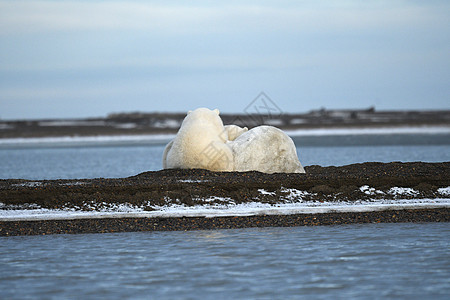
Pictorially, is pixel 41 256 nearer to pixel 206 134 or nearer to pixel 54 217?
pixel 54 217

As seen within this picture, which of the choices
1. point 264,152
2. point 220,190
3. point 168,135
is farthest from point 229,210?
point 168,135

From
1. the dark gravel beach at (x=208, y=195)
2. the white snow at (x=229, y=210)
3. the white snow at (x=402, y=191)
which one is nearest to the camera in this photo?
the dark gravel beach at (x=208, y=195)

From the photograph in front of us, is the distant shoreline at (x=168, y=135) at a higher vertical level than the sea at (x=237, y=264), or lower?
higher

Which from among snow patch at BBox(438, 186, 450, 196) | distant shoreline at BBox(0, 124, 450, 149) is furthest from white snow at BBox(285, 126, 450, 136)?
snow patch at BBox(438, 186, 450, 196)

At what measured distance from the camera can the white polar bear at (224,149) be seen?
16.3 m

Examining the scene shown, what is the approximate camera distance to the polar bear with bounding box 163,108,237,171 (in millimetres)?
16250

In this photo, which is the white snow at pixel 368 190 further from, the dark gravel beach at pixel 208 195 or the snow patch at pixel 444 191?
the snow patch at pixel 444 191

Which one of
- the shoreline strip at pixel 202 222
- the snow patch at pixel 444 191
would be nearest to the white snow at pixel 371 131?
the snow patch at pixel 444 191

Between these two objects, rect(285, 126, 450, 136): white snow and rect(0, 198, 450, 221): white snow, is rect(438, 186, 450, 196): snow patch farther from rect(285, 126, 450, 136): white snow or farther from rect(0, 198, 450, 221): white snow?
rect(285, 126, 450, 136): white snow

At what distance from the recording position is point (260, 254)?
966 centimetres

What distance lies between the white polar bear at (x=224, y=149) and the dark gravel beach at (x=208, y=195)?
764mm

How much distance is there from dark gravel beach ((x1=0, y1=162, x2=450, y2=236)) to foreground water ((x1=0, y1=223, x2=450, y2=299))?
51 cm

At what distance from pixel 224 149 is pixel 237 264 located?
7.46 m

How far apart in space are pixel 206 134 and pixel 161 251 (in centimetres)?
655
